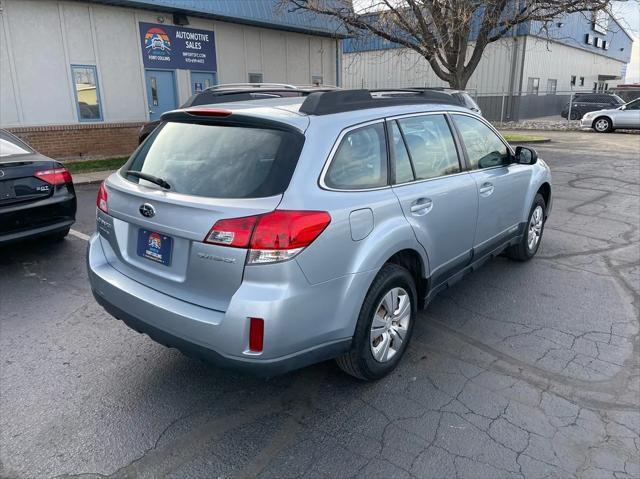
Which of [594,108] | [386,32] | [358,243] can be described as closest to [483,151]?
[358,243]

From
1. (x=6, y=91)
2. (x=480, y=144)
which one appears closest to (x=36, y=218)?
(x=480, y=144)

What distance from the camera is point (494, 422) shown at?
2.86 m

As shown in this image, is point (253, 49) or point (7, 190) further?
point (253, 49)

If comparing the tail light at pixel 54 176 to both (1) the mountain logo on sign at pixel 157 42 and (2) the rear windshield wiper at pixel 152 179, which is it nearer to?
(2) the rear windshield wiper at pixel 152 179

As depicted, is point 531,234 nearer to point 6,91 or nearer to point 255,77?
point 6,91

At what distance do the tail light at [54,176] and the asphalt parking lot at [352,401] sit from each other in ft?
4.27

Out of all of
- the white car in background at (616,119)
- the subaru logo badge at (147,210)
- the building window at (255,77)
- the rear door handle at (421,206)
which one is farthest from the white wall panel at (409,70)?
the subaru logo badge at (147,210)

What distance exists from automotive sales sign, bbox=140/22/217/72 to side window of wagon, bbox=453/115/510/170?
1235cm

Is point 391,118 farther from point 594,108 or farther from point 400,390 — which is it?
point 594,108

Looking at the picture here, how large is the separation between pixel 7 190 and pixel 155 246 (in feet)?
10.5

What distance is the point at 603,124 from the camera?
73.2 ft

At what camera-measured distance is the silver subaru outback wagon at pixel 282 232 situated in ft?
8.18

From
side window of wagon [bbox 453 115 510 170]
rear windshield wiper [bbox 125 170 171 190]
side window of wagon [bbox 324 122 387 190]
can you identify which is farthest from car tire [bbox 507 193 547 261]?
rear windshield wiper [bbox 125 170 171 190]

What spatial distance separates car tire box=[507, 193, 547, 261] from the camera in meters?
5.22
